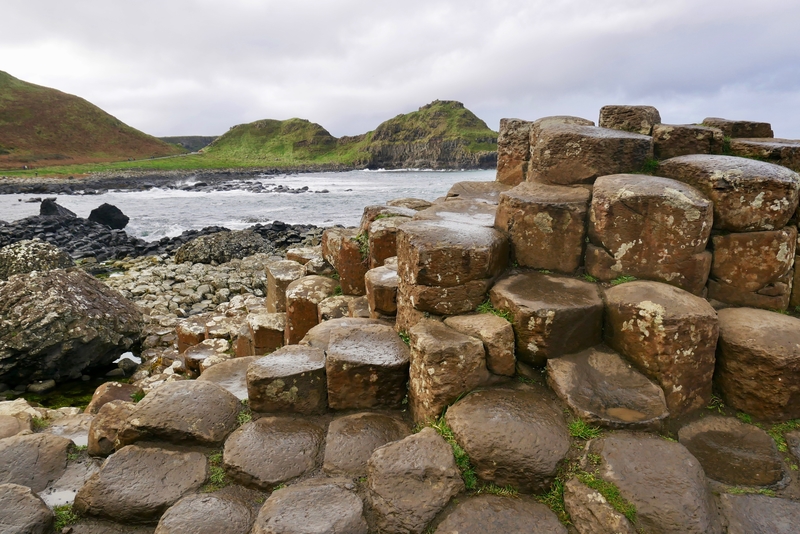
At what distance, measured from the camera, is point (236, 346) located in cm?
702

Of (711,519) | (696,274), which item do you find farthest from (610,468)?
(696,274)

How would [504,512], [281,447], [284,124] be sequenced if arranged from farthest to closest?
[284,124] → [281,447] → [504,512]

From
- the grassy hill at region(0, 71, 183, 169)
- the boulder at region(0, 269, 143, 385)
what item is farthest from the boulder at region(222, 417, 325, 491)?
the grassy hill at region(0, 71, 183, 169)

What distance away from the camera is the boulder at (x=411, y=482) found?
2928 mm

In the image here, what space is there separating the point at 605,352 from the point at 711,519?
1280 millimetres

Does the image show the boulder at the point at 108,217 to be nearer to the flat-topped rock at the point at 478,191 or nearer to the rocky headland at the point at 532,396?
the rocky headland at the point at 532,396

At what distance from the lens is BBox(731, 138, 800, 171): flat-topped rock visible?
4.28 meters

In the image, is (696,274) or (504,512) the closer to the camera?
(504,512)

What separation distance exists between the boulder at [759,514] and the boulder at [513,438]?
0.96 meters

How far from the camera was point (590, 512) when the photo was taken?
2.80m

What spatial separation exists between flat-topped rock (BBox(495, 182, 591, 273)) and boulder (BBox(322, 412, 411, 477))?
186cm

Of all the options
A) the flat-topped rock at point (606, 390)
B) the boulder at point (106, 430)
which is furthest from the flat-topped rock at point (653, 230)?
the boulder at point (106, 430)

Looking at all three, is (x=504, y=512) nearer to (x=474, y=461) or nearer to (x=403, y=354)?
(x=474, y=461)

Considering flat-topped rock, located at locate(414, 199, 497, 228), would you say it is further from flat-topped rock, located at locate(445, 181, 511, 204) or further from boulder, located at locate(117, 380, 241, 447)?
boulder, located at locate(117, 380, 241, 447)
